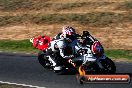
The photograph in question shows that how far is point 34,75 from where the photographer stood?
17094 mm

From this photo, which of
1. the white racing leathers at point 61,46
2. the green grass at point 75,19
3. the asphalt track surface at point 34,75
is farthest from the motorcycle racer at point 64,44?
the green grass at point 75,19

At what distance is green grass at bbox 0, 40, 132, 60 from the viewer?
22.5 meters

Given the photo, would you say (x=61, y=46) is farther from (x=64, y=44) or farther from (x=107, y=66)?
(x=107, y=66)

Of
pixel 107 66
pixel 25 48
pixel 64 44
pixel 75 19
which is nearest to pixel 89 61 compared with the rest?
pixel 107 66

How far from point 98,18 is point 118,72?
1621 centimetres

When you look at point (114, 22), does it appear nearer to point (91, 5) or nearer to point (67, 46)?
point (91, 5)

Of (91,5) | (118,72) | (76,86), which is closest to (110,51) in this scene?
(118,72)

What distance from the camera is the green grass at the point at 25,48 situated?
74.0 feet

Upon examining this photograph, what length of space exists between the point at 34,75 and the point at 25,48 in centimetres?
916

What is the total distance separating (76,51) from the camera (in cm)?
1694

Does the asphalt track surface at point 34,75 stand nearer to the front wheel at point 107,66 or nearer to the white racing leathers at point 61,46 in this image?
the white racing leathers at point 61,46

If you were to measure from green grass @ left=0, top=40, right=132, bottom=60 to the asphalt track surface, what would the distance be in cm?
289

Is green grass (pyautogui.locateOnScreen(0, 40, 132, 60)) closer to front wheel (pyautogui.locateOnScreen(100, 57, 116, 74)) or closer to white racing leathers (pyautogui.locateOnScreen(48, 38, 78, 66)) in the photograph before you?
white racing leathers (pyautogui.locateOnScreen(48, 38, 78, 66))

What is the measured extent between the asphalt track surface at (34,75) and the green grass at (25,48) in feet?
9.49
